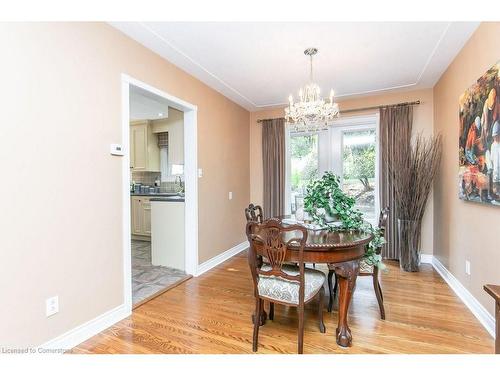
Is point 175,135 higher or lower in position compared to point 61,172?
higher

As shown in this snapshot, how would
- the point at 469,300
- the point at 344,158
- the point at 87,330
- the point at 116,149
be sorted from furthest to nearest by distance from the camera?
the point at 344,158
the point at 469,300
the point at 116,149
the point at 87,330

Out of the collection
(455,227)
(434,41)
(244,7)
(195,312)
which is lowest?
(195,312)

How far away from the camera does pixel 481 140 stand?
2127mm

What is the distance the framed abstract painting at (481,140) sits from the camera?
1.91 metres

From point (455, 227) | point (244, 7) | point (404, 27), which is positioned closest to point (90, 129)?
point (244, 7)

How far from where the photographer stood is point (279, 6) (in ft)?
5.89

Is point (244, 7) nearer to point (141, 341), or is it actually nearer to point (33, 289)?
point (33, 289)

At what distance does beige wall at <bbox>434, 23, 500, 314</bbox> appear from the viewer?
81.0 inches

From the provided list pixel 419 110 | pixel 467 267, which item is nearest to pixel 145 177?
pixel 419 110

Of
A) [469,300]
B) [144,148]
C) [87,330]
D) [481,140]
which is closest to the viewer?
[87,330]

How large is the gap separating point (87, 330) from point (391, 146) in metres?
4.21

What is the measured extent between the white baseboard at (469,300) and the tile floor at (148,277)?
9.60 ft

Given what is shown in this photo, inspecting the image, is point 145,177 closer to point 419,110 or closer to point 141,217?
point 141,217

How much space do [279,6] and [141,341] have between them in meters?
2.58
